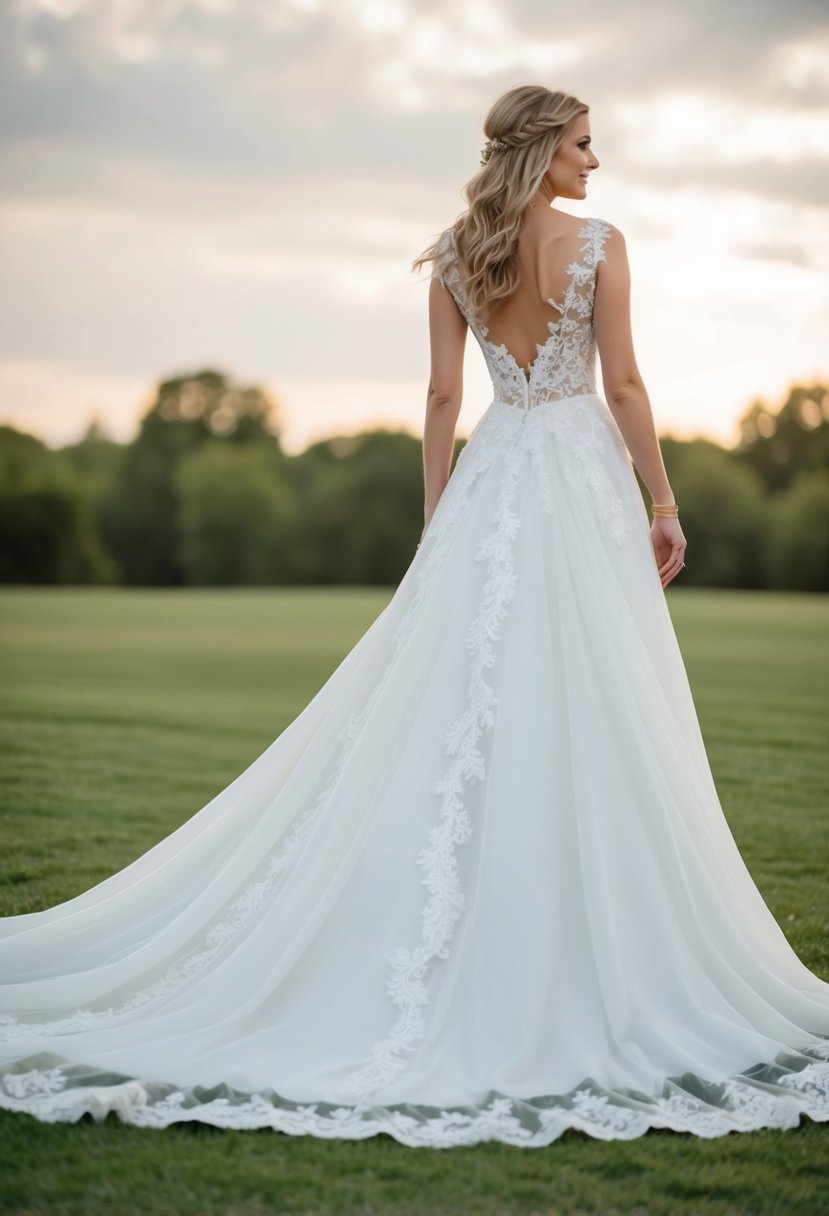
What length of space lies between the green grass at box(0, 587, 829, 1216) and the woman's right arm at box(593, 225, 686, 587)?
1691 mm

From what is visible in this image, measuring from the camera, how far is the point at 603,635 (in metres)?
3.44

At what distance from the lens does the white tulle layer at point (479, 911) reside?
9.53 feet

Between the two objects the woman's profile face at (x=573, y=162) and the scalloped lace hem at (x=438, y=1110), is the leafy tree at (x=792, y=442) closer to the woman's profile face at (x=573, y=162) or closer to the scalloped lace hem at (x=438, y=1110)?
the woman's profile face at (x=573, y=162)

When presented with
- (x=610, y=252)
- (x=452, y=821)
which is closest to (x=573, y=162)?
(x=610, y=252)

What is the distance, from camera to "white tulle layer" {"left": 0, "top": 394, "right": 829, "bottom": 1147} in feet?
9.53

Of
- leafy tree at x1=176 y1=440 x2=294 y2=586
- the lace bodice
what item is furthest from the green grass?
leafy tree at x1=176 y1=440 x2=294 y2=586

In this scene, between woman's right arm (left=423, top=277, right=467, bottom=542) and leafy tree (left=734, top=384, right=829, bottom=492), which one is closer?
woman's right arm (left=423, top=277, right=467, bottom=542)

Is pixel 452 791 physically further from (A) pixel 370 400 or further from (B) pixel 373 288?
(A) pixel 370 400

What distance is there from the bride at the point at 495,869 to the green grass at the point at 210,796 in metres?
0.10

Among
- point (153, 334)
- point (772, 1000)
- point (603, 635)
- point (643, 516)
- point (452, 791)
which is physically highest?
point (153, 334)

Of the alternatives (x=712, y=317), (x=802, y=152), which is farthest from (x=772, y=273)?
(x=712, y=317)

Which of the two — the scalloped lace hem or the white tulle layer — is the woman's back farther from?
the scalloped lace hem

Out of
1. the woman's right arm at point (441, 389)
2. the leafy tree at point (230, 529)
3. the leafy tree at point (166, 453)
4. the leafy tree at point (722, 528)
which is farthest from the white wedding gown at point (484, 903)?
the leafy tree at point (166, 453)

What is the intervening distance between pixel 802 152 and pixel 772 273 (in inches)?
188
